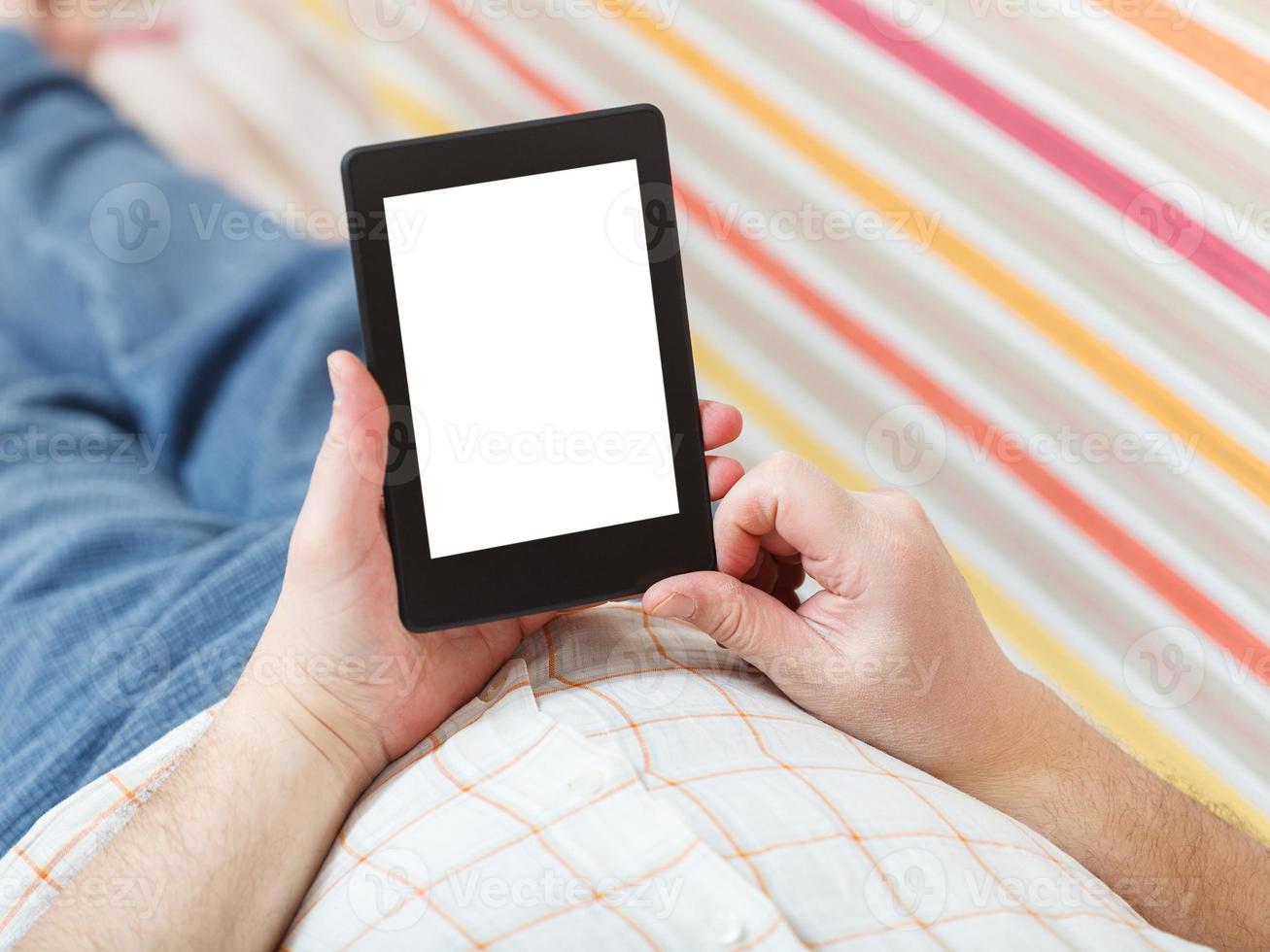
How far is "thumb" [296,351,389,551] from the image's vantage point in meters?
0.66

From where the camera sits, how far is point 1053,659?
1.30 metres

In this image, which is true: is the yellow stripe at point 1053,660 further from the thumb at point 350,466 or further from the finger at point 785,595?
the thumb at point 350,466

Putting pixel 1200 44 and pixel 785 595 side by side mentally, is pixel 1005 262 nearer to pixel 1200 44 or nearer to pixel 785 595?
pixel 1200 44

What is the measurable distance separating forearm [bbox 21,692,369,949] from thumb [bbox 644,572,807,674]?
0.24m

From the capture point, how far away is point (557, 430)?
0.70 meters

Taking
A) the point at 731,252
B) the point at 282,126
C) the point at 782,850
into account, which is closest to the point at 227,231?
the point at 282,126

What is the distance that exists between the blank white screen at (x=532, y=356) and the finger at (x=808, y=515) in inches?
2.3

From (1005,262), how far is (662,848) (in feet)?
2.99

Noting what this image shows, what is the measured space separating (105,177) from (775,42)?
85 centimetres

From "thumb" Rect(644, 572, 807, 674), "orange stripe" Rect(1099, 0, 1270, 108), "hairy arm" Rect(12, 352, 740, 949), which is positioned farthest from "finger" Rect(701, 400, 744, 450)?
"orange stripe" Rect(1099, 0, 1270, 108)

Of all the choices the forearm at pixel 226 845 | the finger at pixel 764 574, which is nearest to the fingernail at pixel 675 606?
the finger at pixel 764 574

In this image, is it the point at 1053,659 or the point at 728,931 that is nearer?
the point at 728,931

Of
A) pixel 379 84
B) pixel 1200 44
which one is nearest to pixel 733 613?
pixel 1200 44

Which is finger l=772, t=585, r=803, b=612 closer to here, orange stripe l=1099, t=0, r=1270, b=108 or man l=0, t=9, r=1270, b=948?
man l=0, t=9, r=1270, b=948
